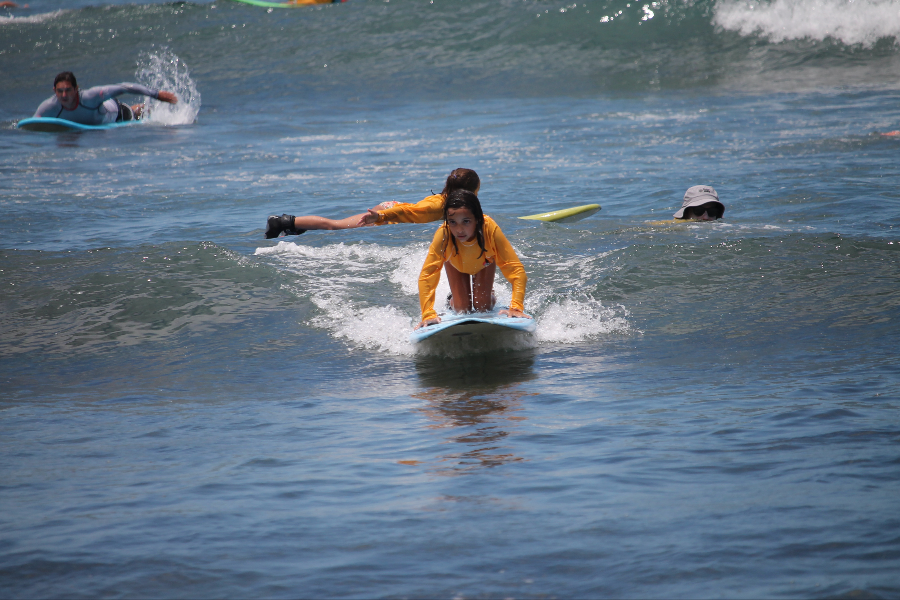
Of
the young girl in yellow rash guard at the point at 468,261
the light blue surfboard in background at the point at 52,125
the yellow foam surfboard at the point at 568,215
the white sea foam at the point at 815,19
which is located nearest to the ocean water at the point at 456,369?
the yellow foam surfboard at the point at 568,215

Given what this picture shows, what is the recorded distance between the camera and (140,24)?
92.1ft

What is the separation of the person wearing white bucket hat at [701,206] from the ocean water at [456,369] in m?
0.23

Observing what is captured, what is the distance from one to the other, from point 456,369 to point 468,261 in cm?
108

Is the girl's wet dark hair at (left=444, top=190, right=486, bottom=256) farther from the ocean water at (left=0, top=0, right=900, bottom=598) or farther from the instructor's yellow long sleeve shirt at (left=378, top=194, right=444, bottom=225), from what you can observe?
the instructor's yellow long sleeve shirt at (left=378, top=194, right=444, bottom=225)

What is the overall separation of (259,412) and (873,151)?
1085 centimetres

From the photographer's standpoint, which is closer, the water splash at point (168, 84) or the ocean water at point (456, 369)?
the ocean water at point (456, 369)

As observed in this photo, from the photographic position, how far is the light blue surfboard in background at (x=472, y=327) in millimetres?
5891

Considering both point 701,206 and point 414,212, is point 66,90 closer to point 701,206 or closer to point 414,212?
point 414,212

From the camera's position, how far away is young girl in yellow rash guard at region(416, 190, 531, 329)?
6.09m

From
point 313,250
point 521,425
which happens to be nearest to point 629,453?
point 521,425

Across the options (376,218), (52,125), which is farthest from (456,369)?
(52,125)

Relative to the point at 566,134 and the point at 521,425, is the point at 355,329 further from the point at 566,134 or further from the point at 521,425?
the point at 566,134

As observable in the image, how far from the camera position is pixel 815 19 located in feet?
75.0

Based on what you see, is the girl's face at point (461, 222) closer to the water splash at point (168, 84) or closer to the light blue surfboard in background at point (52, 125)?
the light blue surfboard in background at point (52, 125)
